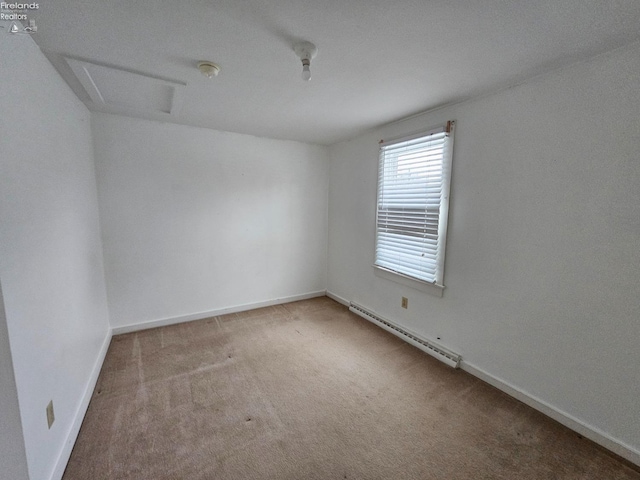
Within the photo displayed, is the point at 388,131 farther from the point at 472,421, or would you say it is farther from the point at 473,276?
the point at 472,421

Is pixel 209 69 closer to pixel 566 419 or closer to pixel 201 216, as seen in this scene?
pixel 201 216

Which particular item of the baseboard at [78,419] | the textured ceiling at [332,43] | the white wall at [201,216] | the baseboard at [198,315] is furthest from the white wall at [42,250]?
the baseboard at [198,315]

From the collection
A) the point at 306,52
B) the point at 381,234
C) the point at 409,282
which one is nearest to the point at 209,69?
the point at 306,52

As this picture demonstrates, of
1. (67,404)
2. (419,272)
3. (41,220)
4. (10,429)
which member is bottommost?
(67,404)

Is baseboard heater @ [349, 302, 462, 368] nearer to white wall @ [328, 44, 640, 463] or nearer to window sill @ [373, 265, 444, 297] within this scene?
white wall @ [328, 44, 640, 463]

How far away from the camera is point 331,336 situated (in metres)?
2.89

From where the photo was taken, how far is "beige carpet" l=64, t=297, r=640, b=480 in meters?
1.43

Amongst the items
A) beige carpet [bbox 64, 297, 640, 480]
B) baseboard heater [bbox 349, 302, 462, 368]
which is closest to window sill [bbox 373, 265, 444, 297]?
baseboard heater [bbox 349, 302, 462, 368]

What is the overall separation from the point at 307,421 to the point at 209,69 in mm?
2368

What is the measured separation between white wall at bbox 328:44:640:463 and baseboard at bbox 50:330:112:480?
8.97ft

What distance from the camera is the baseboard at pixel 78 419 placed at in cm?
136

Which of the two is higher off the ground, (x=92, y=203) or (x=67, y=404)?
(x=92, y=203)

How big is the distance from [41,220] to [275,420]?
1779 millimetres

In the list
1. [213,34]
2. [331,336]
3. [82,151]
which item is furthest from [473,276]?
[82,151]
